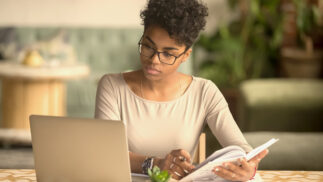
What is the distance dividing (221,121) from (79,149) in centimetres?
68

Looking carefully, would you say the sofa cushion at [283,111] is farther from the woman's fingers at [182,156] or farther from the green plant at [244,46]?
the woman's fingers at [182,156]

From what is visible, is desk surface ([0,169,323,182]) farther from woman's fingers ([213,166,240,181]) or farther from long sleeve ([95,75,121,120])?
long sleeve ([95,75,121,120])

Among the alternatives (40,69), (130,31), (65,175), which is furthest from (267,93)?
(65,175)

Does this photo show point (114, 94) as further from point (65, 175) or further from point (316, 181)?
point (316, 181)

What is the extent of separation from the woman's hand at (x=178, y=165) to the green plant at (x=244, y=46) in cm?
433

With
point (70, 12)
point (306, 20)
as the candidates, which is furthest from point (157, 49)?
point (70, 12)

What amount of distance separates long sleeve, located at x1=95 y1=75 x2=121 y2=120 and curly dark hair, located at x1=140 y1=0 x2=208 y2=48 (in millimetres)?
271

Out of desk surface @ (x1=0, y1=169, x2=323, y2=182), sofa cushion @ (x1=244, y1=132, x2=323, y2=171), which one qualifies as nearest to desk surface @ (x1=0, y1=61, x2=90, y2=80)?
sofa cushion @ (x1=244, y1=132, x2=323, y2=171)

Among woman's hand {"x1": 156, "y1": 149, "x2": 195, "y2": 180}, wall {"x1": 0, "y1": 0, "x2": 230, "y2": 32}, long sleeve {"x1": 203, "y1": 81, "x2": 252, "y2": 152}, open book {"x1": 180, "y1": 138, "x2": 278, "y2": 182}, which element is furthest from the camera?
wall {"x1": 0, "y1": 0, "x2": 230, "y2": 32}

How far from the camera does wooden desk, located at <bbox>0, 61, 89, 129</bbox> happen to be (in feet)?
14.9

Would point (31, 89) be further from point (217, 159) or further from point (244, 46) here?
point (217, 159)

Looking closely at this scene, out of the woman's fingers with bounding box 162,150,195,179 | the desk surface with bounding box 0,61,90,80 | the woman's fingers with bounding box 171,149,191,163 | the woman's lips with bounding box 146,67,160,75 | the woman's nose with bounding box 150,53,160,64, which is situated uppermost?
the woman's nose with bounding box 150,53,160,64

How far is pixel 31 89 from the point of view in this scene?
4.67 meters

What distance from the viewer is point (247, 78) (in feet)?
20.5
